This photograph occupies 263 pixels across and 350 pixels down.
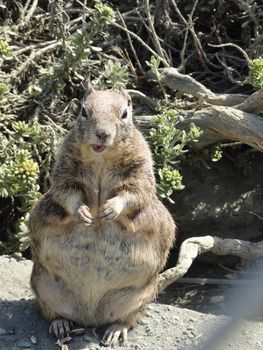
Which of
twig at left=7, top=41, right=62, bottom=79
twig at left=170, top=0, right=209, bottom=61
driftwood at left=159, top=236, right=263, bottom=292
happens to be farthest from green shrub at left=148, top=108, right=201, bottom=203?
twig at left=7, top=41, right=62, bottom=79

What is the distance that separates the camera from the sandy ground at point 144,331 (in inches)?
155

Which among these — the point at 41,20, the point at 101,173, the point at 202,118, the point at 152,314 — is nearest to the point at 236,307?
the point at 101,173

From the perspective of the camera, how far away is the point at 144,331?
4.12 meters

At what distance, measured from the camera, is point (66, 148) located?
4047 millimetres

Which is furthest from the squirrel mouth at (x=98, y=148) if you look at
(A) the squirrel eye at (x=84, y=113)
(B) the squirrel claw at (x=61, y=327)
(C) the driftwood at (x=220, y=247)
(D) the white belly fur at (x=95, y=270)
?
(C) the driftwood at (x=220, y=247)

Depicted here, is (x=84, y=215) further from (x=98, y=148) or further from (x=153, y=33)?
(x=153, y=33)

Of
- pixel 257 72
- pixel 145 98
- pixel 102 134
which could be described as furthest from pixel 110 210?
pixel 145 98

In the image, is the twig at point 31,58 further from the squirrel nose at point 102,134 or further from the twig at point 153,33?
the squirrel nose at point 102,134

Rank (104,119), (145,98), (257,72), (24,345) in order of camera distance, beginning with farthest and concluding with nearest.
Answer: (145,98) < (257,72) < (24,345) < (104,119)

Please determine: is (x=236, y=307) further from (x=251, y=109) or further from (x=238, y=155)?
(x=238, y=155)

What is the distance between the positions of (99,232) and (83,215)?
235 mm

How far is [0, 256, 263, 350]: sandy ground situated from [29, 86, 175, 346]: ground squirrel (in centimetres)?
10

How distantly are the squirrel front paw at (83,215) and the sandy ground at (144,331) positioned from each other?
30.9 inches

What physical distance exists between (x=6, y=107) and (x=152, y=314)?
2.37 metres
